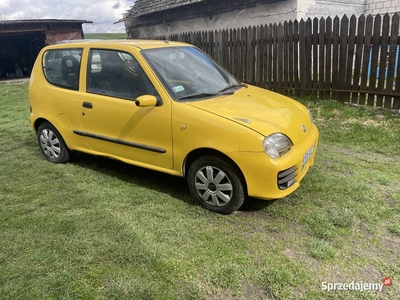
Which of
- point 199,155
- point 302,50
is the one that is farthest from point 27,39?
point 199,155

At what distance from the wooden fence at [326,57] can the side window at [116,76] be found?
5.00 m

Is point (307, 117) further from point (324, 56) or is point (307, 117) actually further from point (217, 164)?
point (324, 56)

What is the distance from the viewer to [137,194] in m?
4.00

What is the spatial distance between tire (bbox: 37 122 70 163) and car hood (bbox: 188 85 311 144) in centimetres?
244

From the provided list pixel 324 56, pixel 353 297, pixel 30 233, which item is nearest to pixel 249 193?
pixel 353 297

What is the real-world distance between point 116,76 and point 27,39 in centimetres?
2296

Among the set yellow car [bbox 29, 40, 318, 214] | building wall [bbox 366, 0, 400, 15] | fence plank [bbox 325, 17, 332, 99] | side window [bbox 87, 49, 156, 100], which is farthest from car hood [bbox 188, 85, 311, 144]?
building wall [bbox 366, 0, 400, 15]

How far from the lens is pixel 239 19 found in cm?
→ 1291

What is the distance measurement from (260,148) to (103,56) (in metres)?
2.39

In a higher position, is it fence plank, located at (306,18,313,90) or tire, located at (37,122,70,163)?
fence plank, located at (306,18,313,90)

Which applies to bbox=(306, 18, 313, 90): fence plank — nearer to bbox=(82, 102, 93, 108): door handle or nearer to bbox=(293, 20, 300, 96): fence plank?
bbox=(293, 20, 300, 96): fence plank

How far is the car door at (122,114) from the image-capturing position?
3.72m

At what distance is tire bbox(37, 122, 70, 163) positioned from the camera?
495cm

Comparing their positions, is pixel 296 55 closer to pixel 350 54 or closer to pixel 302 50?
pixel 302 50
